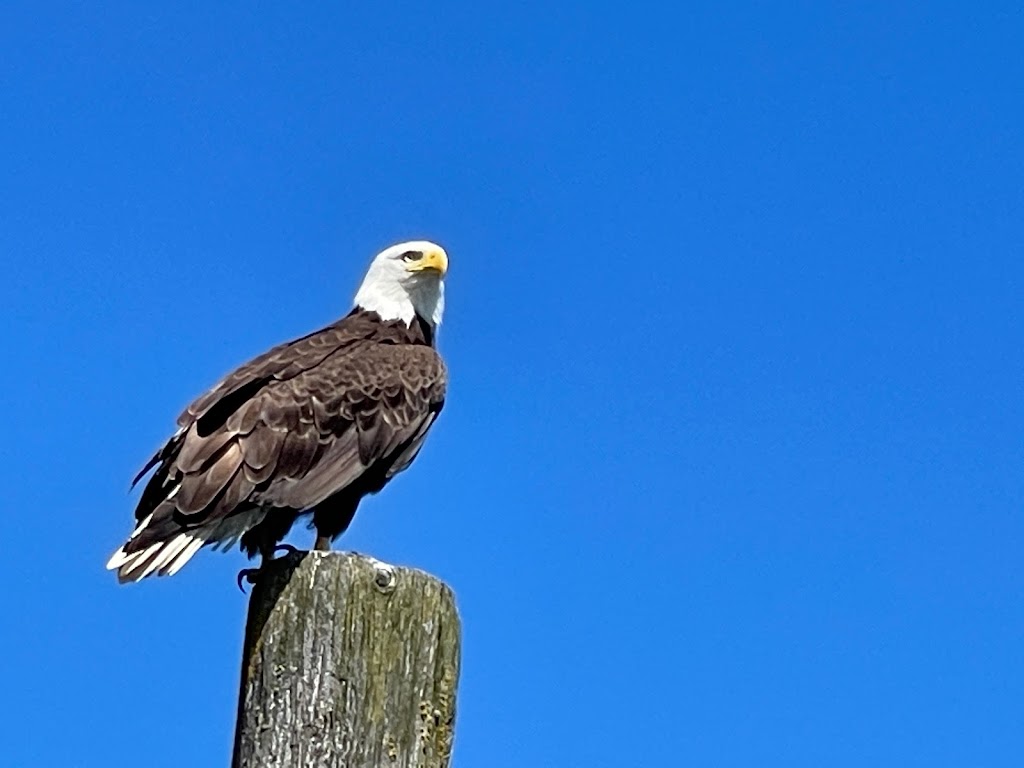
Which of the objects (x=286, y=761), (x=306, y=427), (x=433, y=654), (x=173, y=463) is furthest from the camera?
(x=306, y=427)

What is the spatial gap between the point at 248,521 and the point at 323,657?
305 cm

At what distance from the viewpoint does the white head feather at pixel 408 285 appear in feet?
29.3

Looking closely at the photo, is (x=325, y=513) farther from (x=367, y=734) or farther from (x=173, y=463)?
(x=367, y=734)

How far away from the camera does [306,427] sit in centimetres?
745

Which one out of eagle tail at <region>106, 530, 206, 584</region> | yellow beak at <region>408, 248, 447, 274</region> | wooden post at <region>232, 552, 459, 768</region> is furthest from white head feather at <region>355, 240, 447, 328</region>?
wooden post at <region>232, 552, 459, 768</region>

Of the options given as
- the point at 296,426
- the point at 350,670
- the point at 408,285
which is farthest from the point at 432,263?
the point at 350,670

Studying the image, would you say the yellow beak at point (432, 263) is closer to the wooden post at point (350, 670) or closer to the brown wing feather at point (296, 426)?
Answer: the brown wing feather at point (296, 426)

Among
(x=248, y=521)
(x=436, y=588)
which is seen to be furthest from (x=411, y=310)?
(x=436, y=588)

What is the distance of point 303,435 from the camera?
7.41 metres

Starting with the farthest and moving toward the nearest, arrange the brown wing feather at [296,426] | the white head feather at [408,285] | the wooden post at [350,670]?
the white head feather at [408,285] → the brown wing feather at [296,426] → the wooden post at [350,670]

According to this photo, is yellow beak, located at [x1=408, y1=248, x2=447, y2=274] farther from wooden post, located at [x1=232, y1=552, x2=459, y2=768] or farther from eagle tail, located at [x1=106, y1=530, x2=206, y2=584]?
wooden post, located at [x1=232, y1=552, x2=459, y2=768]

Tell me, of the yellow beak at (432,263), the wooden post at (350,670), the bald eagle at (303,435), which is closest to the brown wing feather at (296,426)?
the bald eagle at (303,435)

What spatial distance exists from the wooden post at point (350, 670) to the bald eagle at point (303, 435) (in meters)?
2.06

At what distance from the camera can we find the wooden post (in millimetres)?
3818
